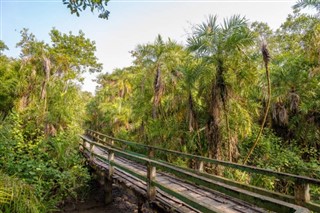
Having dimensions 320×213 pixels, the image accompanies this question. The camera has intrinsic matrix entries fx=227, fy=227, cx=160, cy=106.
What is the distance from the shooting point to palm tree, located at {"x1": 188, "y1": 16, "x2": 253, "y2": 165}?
6555mm

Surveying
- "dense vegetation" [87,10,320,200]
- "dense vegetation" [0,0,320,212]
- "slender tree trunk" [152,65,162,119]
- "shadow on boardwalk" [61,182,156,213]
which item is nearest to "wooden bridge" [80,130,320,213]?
"shadow on boardwalk" [61,182,156,213]

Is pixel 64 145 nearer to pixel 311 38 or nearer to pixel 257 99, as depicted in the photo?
pixel 257 99

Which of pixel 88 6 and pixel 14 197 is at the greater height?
pixel 88 6

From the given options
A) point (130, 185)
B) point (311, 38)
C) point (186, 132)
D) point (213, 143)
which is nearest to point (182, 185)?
point (130, 185)

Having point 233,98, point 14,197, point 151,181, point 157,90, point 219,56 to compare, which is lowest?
point 14,197

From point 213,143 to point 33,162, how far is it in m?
5.42

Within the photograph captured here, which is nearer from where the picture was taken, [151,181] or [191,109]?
[151,181]

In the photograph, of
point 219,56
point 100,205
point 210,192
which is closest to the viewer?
point 210,192

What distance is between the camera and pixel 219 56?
6.68 metres

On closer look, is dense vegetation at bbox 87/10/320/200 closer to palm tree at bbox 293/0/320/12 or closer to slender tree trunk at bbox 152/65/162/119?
slender tree trunk at bbox 152/65/162/119

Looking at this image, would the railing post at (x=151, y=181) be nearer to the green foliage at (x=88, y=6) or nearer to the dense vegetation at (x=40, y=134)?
the dense vegetation at (x=40, y=134)

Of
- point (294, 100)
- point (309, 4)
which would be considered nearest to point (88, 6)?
point (309, 4)

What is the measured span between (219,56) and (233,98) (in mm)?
1339

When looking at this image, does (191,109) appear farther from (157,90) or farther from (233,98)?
(157,90)
